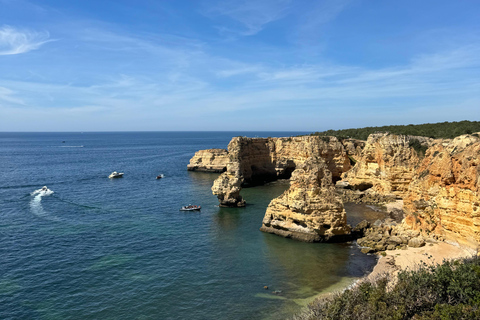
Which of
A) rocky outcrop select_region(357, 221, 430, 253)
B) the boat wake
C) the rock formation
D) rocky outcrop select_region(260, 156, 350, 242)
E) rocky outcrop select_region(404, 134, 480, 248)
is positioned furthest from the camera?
the boat wake

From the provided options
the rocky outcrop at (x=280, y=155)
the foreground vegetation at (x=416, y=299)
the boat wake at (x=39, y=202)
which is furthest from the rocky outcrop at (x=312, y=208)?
the boat wake at (x=39, y=202)

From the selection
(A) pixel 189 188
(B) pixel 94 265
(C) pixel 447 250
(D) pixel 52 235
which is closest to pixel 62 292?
(B) pixel 94 265

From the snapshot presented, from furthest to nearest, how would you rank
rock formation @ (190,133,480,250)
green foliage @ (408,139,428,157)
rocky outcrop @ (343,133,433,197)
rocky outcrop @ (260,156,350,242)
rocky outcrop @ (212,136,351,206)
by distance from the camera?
1. rocky outcrop @ (212,136,351,206)
2. green foliage @ (408,139,428,157)
3. rocky outcrop @ (343,133,433,197)
4. rocky outcrop @ (260,156,350,242)
5. rock formation @ (190,133,480,250)

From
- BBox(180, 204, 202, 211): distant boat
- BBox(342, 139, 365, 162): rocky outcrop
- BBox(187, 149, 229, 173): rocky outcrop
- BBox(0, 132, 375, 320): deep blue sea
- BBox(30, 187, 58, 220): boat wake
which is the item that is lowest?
BBox(0, 132, 375, 320): deep blue sea

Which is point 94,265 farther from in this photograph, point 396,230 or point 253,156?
point 253,156

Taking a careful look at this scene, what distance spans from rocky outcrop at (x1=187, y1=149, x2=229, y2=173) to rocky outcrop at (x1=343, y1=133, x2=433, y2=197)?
39515 mm

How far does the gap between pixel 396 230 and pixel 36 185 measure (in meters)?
64.9

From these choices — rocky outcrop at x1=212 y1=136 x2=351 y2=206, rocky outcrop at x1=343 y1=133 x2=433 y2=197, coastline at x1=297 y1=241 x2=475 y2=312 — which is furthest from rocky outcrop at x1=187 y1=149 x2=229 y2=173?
coastline at x1=297 y1=241 x2=475 y2=312

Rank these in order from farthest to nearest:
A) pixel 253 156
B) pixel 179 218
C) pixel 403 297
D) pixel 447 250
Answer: pixel 253 156, pixel 179 218, pixel 447 250, pixel 403 297

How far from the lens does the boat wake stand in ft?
144

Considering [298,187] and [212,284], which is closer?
[212,284]

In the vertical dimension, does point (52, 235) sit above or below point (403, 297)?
below

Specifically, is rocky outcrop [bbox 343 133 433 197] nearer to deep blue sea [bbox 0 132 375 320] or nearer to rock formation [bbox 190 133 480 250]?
rock formation [bbox 190 133 480 250]

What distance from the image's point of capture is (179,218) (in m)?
43.1
